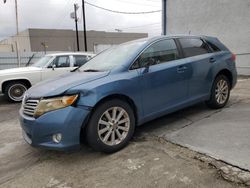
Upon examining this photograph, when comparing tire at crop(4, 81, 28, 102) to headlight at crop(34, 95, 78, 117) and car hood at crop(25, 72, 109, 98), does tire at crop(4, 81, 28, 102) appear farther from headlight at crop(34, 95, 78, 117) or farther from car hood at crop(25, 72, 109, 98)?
headlight at crop(34, 95, 78, 117)

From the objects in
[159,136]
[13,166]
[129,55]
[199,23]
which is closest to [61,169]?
[13,166]

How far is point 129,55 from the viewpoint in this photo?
4008 mm

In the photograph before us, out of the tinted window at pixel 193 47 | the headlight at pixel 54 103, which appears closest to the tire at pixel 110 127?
the headlight at pixel 54 103

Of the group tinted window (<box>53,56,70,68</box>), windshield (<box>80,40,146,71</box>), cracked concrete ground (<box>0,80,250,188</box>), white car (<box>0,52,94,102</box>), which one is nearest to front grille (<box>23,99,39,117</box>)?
cracked concrete ground (<box>0,80,250,188</box>)

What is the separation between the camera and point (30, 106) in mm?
3469

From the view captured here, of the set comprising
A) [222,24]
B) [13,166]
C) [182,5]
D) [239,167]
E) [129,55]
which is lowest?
[13,166]

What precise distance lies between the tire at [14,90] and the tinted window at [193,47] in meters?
5.85

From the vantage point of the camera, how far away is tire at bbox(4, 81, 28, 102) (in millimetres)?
8156

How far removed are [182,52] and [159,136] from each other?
161 cm

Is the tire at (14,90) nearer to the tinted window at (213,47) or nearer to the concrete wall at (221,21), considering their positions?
the tinted window at (213,47)

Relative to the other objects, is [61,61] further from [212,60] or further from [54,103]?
[54,103]

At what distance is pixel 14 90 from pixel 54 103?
5.72 meters

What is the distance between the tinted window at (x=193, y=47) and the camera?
4.66 m

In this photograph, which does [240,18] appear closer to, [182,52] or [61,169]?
[182,52]
